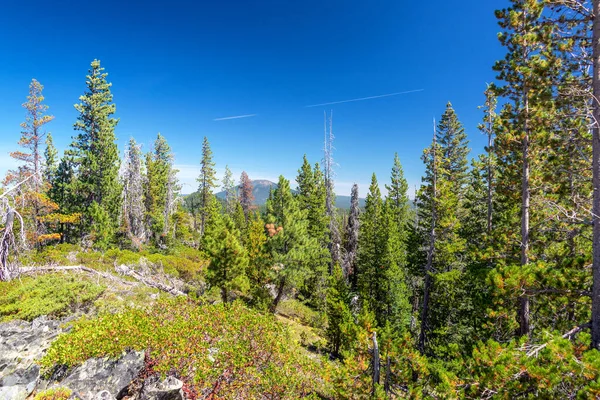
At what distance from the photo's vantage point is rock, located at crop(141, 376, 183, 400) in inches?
216

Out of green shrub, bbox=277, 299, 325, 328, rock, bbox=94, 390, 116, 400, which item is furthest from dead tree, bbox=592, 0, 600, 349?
green shrub, bbox=277, 299, 325, 328

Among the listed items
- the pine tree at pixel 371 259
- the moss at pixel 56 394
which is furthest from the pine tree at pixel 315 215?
the moss at pixel 56 394

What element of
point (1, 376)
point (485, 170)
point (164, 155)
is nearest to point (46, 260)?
point (1, 376)

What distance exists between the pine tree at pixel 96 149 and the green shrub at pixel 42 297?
668 inches

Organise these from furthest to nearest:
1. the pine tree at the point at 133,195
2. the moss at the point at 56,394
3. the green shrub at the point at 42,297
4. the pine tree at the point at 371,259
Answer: the pine tree at the point at 133,195 → the pine tree at the point at 371,259 → the green shrub at the point at 42,297 → the moss at the point at 56,394

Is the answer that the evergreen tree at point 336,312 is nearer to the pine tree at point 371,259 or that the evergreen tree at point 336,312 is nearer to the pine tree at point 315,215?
the pine tree at point 371,259

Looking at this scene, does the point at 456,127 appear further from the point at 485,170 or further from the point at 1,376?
the point at 1,376

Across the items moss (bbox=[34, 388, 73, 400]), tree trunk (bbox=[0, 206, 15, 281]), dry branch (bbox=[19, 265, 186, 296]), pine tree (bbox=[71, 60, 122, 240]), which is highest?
pine tree (bbox=[71, 60, 122, 240])

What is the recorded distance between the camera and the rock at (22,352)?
17.3 feet

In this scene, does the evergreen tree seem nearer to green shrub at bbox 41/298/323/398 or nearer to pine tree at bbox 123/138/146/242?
green shrub at bbox 41/298/323/398

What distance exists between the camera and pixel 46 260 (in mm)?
15508

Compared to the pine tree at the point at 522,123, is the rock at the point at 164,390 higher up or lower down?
lower down

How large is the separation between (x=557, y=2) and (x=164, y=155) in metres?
48.0

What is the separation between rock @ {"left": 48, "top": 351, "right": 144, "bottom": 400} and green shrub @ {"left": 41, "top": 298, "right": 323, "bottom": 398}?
166 millimetres
